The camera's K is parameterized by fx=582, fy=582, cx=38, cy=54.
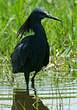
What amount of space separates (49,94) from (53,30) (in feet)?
7.67

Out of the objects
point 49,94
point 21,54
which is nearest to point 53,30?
point 49,94

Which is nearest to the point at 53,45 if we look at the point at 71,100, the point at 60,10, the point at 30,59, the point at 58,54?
the point at 58,54

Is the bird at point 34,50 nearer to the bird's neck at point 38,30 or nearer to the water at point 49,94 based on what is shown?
the bird's neck at point 38,30

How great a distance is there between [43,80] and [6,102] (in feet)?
3.10

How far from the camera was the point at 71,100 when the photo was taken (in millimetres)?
5641

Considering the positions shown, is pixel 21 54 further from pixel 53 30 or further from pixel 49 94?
pixel 53 30

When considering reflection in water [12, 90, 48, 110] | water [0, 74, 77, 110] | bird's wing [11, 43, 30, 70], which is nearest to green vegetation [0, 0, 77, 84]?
water [0, 74, 77, 110]

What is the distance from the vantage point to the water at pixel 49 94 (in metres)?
5.36

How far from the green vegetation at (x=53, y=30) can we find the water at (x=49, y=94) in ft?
1.32

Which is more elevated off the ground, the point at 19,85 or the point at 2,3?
Answer: the point at 2,3

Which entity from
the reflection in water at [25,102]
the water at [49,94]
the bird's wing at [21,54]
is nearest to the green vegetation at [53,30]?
the water at [49,94]

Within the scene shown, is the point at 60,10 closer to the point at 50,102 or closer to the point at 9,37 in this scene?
the point at 9,37

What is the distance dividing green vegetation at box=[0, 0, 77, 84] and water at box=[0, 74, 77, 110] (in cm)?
40

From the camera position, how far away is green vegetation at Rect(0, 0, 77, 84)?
700 centimetres
